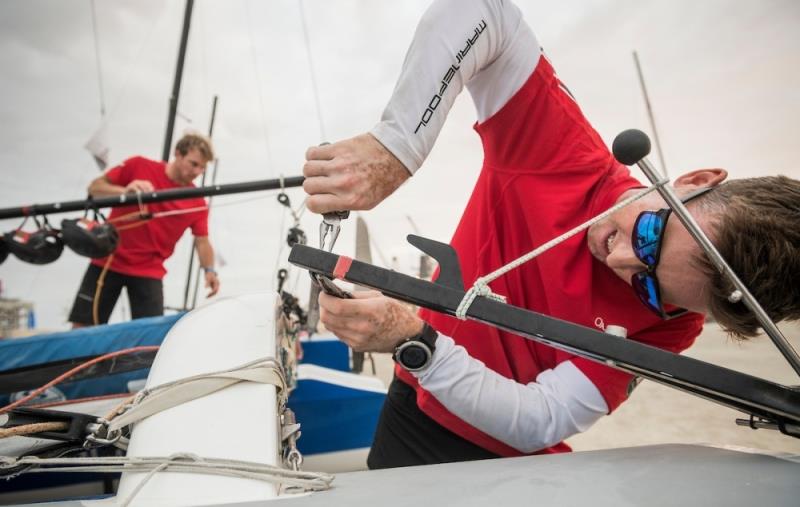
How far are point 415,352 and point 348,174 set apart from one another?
40cm

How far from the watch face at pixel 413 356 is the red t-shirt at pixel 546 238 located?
10.4 inches

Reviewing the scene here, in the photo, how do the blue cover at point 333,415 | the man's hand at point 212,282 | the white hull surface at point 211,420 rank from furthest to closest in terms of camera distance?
the man's hand at point 212,282
the blue cover at point 333,415
the white hull surface at point 211,420

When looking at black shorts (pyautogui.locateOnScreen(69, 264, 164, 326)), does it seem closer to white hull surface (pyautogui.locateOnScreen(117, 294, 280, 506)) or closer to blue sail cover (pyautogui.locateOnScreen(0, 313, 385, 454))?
blue sail cover (pyautogui.locateOnScreen(0, 313, 385, 454))

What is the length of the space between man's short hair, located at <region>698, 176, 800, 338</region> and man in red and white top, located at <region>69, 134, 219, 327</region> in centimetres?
243

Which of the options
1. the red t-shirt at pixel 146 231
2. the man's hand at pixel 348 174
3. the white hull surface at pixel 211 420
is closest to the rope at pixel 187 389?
the white hull surface at pixel 211 420

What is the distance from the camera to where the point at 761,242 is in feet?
2.12

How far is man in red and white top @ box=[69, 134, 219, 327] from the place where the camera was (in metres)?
2.35

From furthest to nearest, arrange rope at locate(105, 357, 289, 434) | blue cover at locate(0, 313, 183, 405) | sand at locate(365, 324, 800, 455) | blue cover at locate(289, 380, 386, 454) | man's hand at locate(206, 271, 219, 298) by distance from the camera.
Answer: man's hand at locate(206, 271, 219, 298), sand at locate(365, 324, 800, 455), blue cover at locate(289, 380, 386, 454), blue cover at locate(0, 313, 183, 405), rope at locate(105, 357, 289, 434)

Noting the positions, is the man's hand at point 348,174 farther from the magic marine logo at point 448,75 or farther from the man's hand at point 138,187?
the man's hand at point 138,187

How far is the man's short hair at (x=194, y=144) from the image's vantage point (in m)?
2.38

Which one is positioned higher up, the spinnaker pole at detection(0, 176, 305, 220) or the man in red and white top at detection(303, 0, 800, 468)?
the spinnaker pole at detection(0, 176, 305, 220)

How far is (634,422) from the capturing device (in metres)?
2.61

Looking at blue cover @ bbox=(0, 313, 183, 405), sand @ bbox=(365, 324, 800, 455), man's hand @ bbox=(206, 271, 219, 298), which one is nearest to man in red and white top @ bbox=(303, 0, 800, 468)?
blue cover @ bbox=(0, 313, 183, 405)

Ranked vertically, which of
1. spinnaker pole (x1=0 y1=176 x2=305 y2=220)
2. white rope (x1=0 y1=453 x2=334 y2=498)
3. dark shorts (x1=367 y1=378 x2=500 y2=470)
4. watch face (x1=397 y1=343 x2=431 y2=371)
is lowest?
dark shorts (x1=367 y1=378 x2=500 y2=470)
